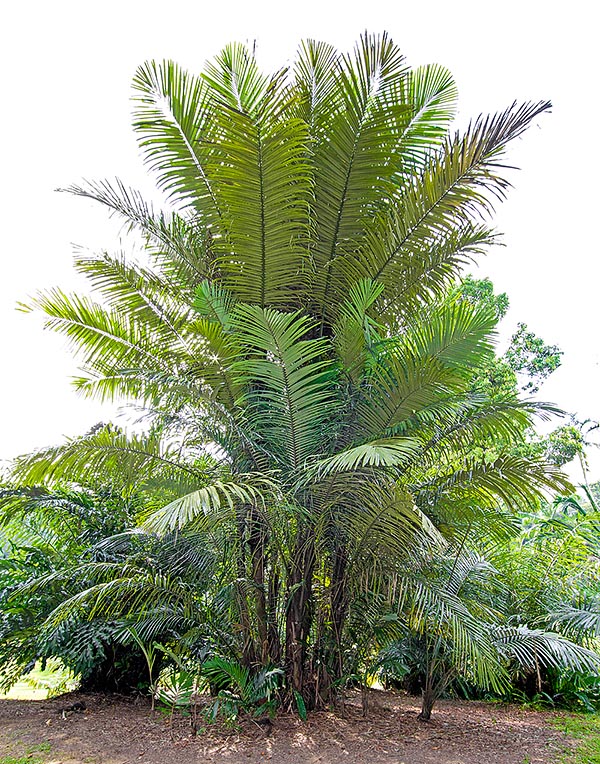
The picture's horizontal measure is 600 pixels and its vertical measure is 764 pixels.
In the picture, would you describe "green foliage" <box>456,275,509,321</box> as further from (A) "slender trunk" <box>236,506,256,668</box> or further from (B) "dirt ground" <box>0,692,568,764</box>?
(A) "slender trunk" <box>236,506,256,668</box>

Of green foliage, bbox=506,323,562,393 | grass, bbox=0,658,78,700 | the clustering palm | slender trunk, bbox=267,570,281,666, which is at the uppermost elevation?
green foliage, bbox=506,323,562,393

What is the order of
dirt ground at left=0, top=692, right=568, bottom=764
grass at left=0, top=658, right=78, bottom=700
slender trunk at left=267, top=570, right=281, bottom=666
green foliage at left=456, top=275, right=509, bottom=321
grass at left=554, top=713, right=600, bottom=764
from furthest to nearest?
green foliage at left=456, top=275, right=509, bottom=321
grass at left=0, top=658, right=78, bottom=700
slender trunk at left=267, top=570, right=281, bottom=666
grass at left=554, top=713, right=600, bottom=764
dirt ground at left=0, top=692, right=568, bottom=764

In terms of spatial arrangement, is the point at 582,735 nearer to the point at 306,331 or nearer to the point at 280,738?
the point at 280,738

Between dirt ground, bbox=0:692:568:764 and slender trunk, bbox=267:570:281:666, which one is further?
slender trunk, bbox=267:570:281:666

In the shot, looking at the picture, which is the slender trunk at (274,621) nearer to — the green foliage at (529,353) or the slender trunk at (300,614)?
the slender trunk at (300,614)

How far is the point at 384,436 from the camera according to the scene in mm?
4668

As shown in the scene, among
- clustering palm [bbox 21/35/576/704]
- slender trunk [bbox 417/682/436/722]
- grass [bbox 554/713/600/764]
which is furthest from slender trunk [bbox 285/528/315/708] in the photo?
grass [bbox 554/713/600/764]

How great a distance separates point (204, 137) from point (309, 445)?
2770 mm

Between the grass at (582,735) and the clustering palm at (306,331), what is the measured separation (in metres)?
1.74

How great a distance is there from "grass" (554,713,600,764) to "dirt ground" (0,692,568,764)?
107 mm

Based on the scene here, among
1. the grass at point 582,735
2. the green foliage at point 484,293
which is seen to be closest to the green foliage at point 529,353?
the green foliage at point 484,293

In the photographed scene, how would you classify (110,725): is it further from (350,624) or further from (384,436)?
(384,436)

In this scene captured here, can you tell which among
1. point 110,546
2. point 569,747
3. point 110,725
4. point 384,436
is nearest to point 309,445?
point 384,436

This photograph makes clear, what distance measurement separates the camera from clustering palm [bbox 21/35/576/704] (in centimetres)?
432
